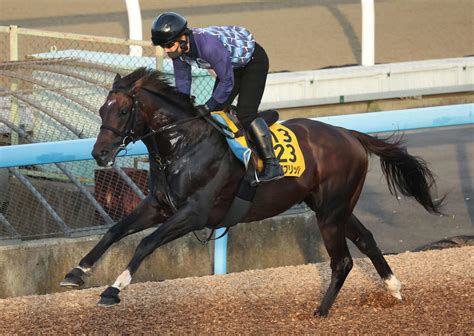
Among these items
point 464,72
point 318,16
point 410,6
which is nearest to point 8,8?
point 318,16

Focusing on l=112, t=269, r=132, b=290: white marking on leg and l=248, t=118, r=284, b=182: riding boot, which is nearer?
l=112, t=269, r=132, b=290: white marking on leg

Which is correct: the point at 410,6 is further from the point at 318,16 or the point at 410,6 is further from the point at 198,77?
the point at 198,77

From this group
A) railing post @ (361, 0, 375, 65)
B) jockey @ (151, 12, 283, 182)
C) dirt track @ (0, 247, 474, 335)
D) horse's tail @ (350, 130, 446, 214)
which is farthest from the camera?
railing post @ (361, 0, 375, 65)

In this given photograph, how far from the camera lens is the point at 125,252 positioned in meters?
8.17

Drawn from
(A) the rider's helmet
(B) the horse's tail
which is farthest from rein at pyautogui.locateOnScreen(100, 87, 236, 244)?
(B) the horse's tail

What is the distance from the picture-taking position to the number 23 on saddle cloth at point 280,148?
650 cm

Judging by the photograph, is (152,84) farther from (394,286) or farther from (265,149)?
(394,286)

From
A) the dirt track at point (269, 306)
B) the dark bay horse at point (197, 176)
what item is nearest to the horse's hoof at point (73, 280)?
the dark bay horse at point (197, 176)

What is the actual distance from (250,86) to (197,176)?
0.72m

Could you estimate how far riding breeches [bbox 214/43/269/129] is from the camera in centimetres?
664

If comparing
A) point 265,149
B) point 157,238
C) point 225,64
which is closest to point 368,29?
point 265,149

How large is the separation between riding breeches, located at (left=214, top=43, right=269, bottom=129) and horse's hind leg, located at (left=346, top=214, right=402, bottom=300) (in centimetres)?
113

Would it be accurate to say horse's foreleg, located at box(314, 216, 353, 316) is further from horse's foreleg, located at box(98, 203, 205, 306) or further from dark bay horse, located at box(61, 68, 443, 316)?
horse's foreleg, located at box(98, 203, 205, 306)

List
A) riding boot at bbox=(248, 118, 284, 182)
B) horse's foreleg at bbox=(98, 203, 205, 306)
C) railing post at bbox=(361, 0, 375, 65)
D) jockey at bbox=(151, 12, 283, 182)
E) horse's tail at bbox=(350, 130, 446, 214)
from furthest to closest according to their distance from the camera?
railing post at bbox=(361, 0, 375, 65) → horse's tail at bbox=(350, 130, 446, 214) → riding boot at bbox=(248, 118, 284, 182) → jockey at bbox=(151, 12, 283, 182) → horse's foreleg at bbox=(98, 203, 205, 306)
